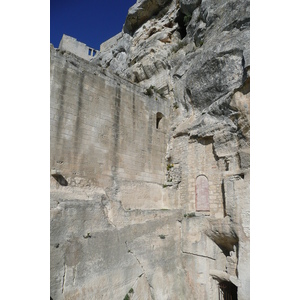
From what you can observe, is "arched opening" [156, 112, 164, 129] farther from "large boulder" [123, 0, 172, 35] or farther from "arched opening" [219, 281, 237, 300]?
"large boulder" [123, 0, 172, 35]

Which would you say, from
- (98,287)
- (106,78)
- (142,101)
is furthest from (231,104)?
(98,287)

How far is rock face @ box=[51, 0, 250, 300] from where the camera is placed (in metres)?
5.91

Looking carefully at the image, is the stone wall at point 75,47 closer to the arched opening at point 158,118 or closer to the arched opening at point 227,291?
the arched opening at point 158,118

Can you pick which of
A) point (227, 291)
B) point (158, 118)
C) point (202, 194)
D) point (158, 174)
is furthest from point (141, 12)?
point (227, 291)

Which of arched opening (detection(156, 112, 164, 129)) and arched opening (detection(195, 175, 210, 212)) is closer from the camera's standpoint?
arched opening (detection(195, 175, 210, 212))

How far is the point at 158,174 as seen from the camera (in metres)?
9.15

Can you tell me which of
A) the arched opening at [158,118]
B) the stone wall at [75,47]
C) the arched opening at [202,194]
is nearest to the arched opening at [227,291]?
the arched opening at [202,194]

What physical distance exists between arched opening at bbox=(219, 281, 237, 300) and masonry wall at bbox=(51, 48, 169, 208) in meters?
3.28

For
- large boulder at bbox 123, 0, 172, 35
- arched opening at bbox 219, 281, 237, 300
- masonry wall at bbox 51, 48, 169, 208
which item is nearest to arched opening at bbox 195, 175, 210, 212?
masonry wall at bbox 51, 48, 169, 208

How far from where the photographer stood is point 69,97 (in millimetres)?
6957

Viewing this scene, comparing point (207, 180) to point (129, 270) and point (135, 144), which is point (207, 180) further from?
point (129, 270)

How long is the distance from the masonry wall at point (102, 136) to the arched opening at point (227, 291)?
10.7 feet

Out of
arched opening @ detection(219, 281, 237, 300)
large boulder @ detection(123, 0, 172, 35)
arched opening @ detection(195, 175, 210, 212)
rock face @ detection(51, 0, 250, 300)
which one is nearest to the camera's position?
rock face @ detection(51, 0, 250, 300)

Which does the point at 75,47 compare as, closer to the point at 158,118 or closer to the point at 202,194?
the point at 158,118
